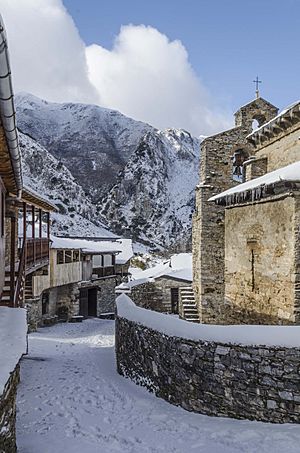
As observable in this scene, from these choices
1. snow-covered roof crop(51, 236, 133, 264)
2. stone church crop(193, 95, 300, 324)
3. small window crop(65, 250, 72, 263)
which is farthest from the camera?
small window crop(65, 250, 72, 263)

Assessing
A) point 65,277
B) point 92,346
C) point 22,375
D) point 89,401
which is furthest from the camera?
point 65,277

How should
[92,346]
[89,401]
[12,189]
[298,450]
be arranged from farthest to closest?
1. [92,346]
2. [12,189]
3. [89,401]
4. [298,450]

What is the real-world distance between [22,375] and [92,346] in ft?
19.1

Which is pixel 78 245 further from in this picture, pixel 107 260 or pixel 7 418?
pixel 7 418

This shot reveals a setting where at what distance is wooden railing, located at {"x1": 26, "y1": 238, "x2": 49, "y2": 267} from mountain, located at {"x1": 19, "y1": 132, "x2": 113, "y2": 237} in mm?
42792

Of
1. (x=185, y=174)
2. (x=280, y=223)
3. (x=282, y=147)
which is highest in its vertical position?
(x=185, y=174)

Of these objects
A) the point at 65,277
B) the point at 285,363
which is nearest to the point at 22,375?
the point at 285,363

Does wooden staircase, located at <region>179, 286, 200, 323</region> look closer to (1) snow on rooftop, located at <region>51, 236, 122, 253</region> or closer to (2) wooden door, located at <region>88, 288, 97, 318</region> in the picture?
(1) snow on rooftop, located at <region>51, 236, 122, 253</region>

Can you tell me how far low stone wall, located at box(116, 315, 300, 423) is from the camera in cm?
693

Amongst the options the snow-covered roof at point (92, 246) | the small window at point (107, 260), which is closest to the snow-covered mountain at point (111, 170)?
the snow-covered roof at point (92, 246)

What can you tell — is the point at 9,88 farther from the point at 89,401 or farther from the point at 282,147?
the point at 282,147

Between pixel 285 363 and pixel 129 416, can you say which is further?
pixel 129 416

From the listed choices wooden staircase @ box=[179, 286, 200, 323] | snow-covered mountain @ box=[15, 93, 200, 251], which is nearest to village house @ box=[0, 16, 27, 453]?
wooden staircase @ box=[179, 286, 200, 323]

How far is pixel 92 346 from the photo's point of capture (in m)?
16.9
